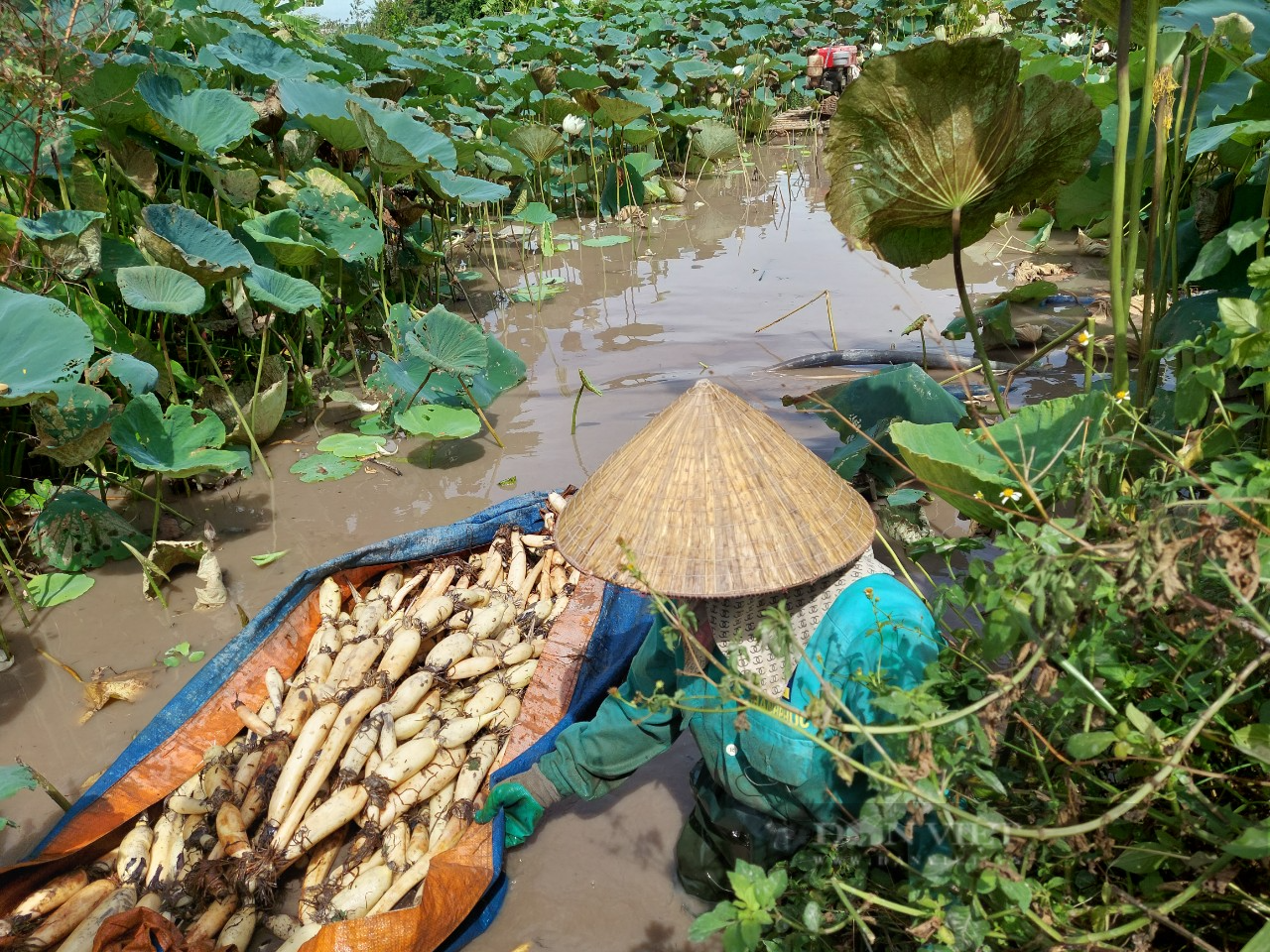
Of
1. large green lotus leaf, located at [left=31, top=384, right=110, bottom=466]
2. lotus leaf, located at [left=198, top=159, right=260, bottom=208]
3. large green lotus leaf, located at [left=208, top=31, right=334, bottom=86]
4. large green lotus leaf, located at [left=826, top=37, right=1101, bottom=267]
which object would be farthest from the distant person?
large green lotus leaf, located at [left=208, top=31, right=334, bottom=86]

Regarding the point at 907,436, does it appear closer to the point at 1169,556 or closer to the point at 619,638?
the point at 1169,556

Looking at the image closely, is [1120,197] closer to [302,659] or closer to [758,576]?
[758,576]

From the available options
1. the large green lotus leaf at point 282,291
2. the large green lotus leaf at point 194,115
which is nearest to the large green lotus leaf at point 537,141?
the large green lotus leaf at point 194,115

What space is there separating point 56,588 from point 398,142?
2696mm

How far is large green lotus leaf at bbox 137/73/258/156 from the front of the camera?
13.0 feet

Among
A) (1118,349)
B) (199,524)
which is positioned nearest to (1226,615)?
(1118,349)

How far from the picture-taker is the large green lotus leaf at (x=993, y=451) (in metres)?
1.87

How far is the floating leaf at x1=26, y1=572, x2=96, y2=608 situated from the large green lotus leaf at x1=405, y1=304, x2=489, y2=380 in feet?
5.57

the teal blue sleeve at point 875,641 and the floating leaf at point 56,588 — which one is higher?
the teal blue sleeve at point 875,641

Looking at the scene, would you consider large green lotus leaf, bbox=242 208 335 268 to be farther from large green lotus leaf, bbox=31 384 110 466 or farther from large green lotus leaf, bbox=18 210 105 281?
large green lotus leaf, bbox=31 384 110 466

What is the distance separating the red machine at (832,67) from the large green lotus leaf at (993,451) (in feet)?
34.9

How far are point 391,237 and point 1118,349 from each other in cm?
488

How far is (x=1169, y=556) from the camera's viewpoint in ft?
3.55

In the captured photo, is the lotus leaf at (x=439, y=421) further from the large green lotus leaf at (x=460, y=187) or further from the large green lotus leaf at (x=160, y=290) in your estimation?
the large green lotus leaf at (x=460, y=187)
